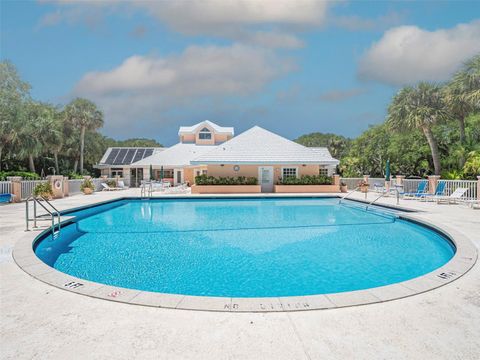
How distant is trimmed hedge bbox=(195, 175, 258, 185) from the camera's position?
24516 mm

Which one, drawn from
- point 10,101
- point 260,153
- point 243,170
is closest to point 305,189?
point 260,153

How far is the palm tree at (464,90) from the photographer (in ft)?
74.6

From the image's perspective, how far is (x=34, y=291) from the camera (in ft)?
15.6

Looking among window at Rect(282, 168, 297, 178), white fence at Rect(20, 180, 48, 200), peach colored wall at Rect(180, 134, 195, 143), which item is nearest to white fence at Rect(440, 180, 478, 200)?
window at Rect(282, 168, 297, 178)

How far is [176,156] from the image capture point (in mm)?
34469

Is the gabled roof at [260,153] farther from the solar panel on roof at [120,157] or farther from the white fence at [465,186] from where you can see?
the solar panel on roof at [120,157]

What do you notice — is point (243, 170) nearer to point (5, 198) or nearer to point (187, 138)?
point (187, 138)

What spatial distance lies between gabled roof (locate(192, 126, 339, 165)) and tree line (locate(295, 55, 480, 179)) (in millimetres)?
7691

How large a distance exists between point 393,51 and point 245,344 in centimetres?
2648

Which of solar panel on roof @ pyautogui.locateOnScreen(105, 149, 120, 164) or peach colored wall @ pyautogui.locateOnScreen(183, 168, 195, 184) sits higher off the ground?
solar panel on roof @ pyautogui.locateOnScreen(105, 149, 120, 164)

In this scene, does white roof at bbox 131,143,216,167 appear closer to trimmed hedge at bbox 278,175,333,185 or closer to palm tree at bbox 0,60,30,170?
palm tree at bbox 0,60,30,170

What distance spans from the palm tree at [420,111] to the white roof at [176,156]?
19.6 meters

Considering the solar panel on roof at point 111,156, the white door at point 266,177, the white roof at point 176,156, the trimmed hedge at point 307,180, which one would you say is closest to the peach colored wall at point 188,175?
the white roof at point 176,156

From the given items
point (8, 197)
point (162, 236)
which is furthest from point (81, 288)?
point (8, 197)
